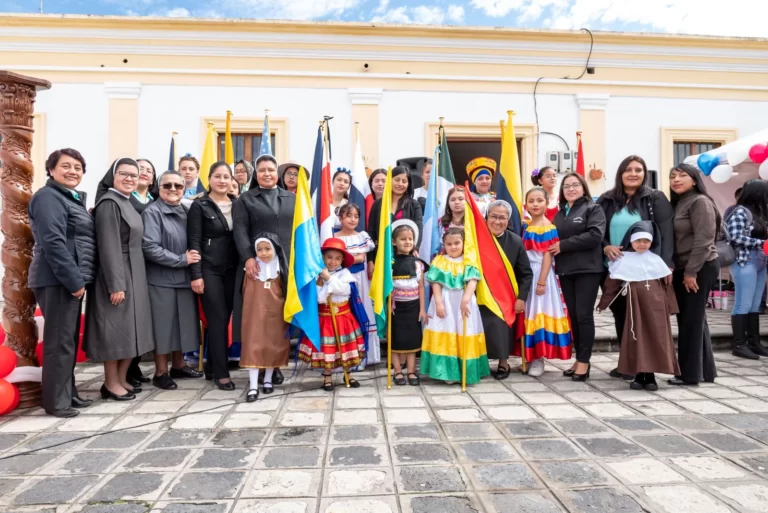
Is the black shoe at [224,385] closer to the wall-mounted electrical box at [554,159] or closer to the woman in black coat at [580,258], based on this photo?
the woman in black coat at [580,258]

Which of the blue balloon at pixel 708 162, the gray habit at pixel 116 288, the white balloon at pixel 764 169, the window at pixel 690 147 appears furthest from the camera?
the window at pixel 690 147

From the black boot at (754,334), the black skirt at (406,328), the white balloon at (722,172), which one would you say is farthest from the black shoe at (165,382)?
the white balloon at (722,172)

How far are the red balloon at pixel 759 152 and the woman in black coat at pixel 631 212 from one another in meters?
3.30

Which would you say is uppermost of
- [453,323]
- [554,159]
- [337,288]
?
[554,159]

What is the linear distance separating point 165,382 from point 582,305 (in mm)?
3497

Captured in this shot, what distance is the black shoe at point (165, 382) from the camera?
4.08 m

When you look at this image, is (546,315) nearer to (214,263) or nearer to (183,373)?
(214,263)

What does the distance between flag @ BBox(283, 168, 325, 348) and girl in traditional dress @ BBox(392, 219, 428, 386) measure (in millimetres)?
651

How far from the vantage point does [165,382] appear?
161 inches

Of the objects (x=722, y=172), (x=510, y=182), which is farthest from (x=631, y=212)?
(x=722, y=172)

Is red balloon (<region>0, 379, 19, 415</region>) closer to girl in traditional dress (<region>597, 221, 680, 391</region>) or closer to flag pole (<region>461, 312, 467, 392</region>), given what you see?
flag pole (<region>461, 312, 467, 392</region>)

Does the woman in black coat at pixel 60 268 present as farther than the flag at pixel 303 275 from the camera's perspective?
No

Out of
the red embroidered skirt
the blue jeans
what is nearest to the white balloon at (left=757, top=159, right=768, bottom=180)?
the blue jeans

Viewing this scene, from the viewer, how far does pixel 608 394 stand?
3830mm
